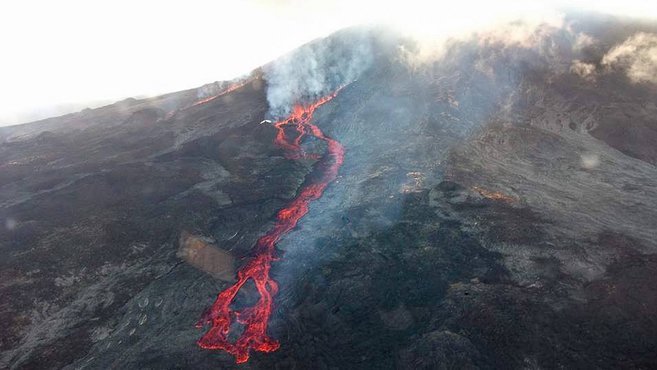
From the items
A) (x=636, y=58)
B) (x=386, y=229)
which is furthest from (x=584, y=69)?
(x=386, y=229)

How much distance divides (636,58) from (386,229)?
27.9 m

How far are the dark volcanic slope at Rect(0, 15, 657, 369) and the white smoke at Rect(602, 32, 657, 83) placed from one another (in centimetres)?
76

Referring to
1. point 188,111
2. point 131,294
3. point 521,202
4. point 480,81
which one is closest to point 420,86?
point 480,81

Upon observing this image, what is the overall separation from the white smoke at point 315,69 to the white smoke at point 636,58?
19.8 m

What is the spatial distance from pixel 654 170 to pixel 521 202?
31.3 feet

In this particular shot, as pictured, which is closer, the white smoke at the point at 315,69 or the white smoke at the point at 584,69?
the white smoke at the point at 584,69

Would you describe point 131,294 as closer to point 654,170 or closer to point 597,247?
point 597,247

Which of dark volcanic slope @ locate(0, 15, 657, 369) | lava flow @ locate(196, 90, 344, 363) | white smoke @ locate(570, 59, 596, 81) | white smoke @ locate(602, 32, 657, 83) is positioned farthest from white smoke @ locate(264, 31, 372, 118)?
white smoke @ locate(602, 32, 657, 83)

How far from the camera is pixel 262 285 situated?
16.4 metres

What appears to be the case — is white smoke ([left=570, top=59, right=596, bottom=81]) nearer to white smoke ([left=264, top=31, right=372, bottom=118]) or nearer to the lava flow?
white smoke ([left=264, top=31, right=372, bottom=118])

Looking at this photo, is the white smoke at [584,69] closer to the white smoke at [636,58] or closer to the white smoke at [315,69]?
the white smoke at [636,58]

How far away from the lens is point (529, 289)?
1375cm

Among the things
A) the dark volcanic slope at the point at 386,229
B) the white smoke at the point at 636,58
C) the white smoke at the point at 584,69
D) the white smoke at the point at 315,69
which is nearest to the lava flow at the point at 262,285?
the dark volcanic slope at the point at 386,229

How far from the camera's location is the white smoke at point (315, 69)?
128ft
